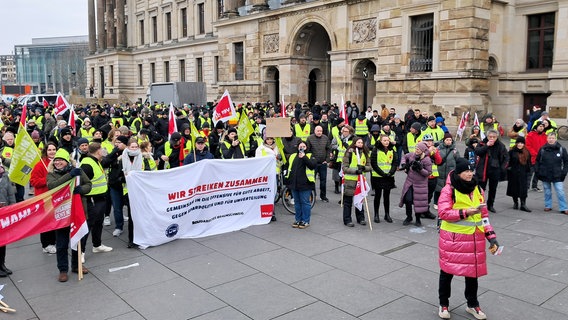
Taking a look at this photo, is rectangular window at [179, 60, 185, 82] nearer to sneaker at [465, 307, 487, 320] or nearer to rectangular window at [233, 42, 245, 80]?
rectangular window at [233, 42, 245, 80]

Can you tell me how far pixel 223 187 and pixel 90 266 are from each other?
2.77 meters

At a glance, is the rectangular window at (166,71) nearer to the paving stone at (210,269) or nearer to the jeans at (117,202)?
the jeans at (117,202)

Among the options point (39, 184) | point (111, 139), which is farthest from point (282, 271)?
point (111, 139)

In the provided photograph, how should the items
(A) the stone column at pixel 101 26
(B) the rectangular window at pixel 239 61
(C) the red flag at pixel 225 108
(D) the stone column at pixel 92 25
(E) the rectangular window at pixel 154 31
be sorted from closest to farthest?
(C) the red flag at pixel 225 108
(B) the rectangular window at pixel 239 61
(E) the rectangular window at pixel 154 31
(A) the stone column at pixel 101 26
(D) the stone column at pixel 92 25

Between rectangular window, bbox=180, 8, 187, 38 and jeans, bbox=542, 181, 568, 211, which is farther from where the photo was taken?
rectangular window, bbox=180, 8, 187, 38

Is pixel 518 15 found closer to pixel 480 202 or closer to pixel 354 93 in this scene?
pixel 354 93

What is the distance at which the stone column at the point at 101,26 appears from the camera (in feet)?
199

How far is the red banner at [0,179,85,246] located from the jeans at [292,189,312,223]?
12.6 feet

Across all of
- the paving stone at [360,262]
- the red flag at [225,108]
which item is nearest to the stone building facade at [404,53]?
the red flag at [225,108]

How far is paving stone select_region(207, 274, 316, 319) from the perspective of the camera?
5.79m

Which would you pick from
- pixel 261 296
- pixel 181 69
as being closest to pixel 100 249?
pixel 261 296

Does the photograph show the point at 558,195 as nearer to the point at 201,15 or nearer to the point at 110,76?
the point at 201,15

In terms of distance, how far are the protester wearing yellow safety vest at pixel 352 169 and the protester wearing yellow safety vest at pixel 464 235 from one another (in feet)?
12.6

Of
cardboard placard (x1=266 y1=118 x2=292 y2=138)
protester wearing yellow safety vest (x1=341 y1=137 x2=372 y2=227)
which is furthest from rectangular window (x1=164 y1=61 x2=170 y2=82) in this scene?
protester wearing yellow safety vest (x1=341 y1=137 x2=372 y2=227)
